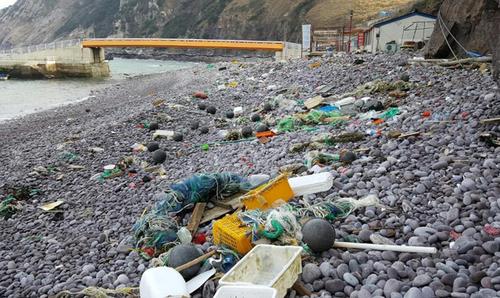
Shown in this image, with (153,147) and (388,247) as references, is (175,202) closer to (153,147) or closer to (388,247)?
(388,247)

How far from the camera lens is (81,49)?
56688 millimetres

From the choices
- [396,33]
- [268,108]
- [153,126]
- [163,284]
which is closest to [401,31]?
[396,33]

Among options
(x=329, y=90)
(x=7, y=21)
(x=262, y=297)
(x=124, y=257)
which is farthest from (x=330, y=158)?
(x=7, y=21)

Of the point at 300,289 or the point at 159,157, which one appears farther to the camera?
the point at 159,157

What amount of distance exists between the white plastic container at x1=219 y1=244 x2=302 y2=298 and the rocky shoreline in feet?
0.49

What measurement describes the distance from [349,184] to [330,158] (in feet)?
3.78

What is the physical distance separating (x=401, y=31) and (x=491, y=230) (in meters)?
24.7

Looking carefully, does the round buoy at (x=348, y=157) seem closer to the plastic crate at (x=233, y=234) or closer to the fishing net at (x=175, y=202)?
the fishing net at (x=175, y=202)

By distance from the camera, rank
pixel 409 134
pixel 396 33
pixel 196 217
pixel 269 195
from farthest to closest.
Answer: pixel 396 33, pixel 409 134, pixel 196 217, pixel 269 195

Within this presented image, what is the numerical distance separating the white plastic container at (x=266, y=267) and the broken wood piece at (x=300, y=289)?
0.04 meters

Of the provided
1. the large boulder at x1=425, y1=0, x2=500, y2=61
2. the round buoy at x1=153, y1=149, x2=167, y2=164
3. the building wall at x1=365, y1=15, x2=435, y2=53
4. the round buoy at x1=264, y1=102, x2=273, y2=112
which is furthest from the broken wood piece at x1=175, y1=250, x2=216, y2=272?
the building wall at x1=365, y1=15, x2=435, y2=53

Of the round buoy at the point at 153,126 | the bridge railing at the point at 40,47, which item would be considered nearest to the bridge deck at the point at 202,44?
the bridge railing at the point at 40,47

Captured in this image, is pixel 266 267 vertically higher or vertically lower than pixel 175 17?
lower

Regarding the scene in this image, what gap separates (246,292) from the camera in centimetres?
295
